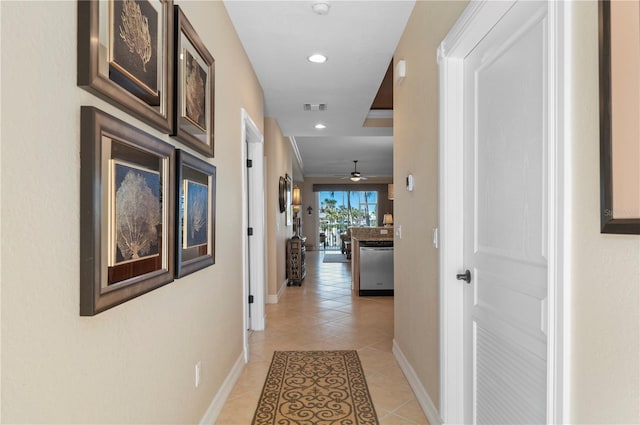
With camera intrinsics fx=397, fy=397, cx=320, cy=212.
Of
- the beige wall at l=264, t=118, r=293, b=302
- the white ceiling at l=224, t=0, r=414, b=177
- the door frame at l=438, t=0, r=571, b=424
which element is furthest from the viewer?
the beige wall at l=264, t=118, r=293, b=302

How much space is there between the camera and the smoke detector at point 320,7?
2.52m

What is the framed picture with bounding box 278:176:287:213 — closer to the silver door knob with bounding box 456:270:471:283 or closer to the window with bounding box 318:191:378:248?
the silver door knob with bounding box 456:270:471:283

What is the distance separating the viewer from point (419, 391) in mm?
2572

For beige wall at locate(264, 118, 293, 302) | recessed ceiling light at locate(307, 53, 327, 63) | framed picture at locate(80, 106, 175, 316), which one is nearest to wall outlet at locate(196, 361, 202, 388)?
framed picture at locate(80, 106, 175, 316)

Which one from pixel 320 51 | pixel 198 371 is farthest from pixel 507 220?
pixel 320 51

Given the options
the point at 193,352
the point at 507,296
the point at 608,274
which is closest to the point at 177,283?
the point at 193,352

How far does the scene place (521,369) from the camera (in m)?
1.48

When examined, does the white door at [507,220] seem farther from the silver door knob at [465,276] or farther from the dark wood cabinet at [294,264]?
the dark wood cabinet at [294,264]

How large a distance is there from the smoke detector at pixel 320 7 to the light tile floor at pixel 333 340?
2589 mm

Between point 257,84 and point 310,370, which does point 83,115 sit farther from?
point 257,84

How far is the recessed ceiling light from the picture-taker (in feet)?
11.0

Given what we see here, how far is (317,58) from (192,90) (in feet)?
5.71

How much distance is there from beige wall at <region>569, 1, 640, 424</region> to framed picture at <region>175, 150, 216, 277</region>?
57.7 inches

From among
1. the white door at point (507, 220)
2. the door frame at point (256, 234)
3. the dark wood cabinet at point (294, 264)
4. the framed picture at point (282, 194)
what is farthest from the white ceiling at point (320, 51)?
the dark wood cabinet at point (294, 264)
